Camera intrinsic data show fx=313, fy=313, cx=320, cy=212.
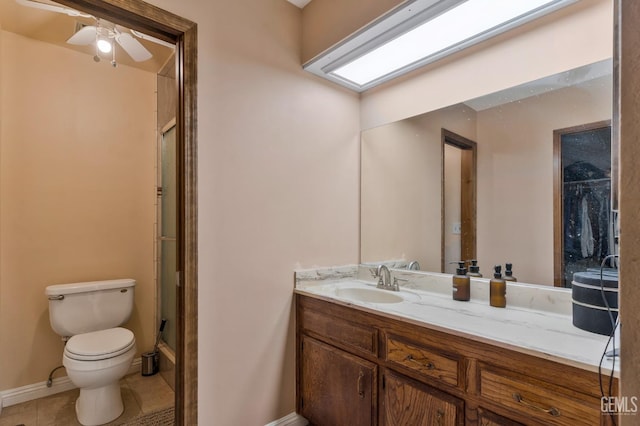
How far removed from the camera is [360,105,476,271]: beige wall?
189 cm

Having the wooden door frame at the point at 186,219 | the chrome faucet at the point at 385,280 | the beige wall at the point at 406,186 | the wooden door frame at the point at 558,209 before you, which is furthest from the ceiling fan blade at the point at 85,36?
the wooden door frame at the point at 558,209

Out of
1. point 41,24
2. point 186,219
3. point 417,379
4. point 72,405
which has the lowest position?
point 72,405

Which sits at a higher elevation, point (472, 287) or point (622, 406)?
point (622, 406)

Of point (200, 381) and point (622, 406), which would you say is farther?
point (200, 381)

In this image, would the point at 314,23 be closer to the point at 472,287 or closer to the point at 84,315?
the point at 472,287

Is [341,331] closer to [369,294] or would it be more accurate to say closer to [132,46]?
[369,294]

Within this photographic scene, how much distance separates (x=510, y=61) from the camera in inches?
61.0

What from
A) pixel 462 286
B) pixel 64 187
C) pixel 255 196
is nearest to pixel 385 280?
pixel 462 286

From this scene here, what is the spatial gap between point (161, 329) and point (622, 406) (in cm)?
282

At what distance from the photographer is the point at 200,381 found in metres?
1.52

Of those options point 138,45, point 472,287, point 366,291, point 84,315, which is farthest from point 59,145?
point 472,287

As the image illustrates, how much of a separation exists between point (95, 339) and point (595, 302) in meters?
2.74

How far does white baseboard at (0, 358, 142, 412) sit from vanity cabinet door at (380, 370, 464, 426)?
93.6 inches

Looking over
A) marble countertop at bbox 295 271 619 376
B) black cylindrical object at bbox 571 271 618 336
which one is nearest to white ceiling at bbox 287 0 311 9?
marble countertop at bbox 295 271 619 376
